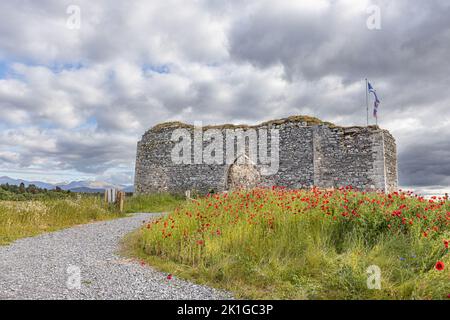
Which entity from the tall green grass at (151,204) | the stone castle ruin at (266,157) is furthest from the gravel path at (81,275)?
the stone castle ruin at (266,157)

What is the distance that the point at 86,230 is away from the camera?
11.1 meters

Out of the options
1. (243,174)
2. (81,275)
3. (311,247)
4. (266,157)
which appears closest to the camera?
(81,275)

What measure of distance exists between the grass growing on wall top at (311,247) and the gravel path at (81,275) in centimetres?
47

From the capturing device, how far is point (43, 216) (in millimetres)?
12094

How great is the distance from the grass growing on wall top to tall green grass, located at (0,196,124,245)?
371 cm

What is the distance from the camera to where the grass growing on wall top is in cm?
506

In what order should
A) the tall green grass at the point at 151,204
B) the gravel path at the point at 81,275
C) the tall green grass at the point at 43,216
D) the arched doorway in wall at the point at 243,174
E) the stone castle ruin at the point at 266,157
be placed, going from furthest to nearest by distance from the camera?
1. the arched doorway in wall at the point at 243,174
2. the stone castle ruin at the point at 266,157
3. the tall green grass at the point at 151,204
4. the tall green grass at the point at 43,216
5. the gravel path at the point at 81,275

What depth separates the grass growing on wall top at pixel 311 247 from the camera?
5.06 m

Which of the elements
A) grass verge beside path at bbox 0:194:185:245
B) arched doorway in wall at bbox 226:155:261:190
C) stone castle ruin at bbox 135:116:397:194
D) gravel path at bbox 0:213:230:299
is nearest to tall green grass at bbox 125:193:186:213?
grass verge beside path at bbox 0:194:185:245

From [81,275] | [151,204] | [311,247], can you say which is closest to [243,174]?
[151,204]

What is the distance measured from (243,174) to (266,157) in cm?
192

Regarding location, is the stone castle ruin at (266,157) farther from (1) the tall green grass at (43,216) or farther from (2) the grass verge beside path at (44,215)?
(1) the tall green grass at (43,216)

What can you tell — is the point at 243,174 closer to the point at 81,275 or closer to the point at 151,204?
the point at 151,204
